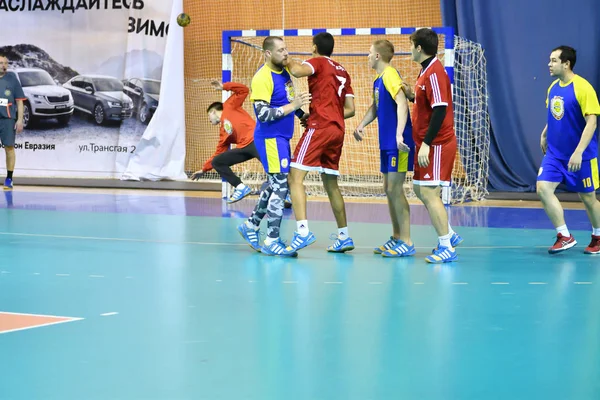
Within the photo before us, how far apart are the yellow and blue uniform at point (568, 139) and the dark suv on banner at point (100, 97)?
1102 cm

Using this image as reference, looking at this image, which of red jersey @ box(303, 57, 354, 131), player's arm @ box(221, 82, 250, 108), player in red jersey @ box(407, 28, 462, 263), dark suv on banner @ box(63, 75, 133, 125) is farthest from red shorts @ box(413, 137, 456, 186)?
dark suv on banner @ box(63, 75, 133, 125)

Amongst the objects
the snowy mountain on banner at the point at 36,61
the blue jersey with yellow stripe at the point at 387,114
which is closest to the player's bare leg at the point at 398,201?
the blue jersey with yellow stripe at the point at 387,114

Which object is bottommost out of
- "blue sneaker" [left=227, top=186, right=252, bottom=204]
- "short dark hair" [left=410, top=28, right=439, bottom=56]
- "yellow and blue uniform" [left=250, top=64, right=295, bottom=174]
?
"blue sneaker" [left=227, top=186, right=252, bottom=204]

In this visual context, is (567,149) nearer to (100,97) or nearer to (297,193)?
(297,193)

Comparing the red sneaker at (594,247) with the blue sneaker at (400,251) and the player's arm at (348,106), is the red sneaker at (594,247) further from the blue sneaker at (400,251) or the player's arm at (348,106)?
the player's arm at (348,106)

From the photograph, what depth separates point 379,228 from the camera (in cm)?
965

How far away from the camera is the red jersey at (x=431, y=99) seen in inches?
274

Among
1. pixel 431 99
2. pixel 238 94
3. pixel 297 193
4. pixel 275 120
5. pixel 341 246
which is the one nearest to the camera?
pixel 431 99

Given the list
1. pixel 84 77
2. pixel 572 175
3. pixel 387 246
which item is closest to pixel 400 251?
pixel 387 246

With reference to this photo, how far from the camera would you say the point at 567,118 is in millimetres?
7656

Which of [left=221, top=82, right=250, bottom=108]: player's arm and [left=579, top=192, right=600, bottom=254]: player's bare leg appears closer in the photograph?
[left=579, top=192, right=600, bottom=254]: player's bare leg

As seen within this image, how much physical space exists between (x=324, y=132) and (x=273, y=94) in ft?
1.87

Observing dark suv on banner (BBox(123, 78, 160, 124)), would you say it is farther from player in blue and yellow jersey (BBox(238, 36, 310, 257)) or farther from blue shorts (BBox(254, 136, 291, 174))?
blue shorts (BBox(254, 136, 291, 174))

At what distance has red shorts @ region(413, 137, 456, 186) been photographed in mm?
7125
